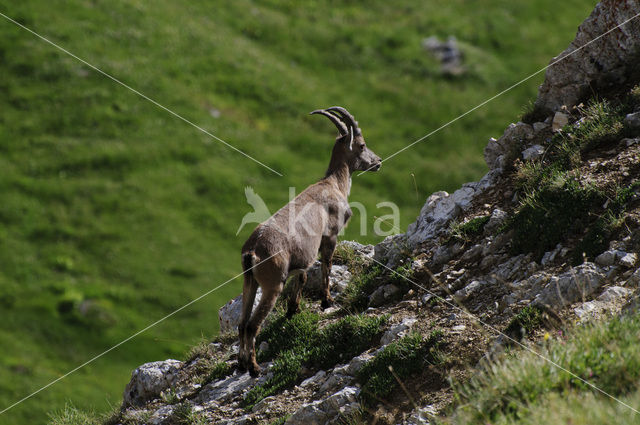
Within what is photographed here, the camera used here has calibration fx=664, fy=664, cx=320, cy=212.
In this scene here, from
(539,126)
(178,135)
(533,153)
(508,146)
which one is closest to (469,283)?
(533,153)

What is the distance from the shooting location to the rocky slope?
9398 millimetres

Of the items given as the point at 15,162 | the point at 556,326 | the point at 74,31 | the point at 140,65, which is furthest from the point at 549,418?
the point at 74,31

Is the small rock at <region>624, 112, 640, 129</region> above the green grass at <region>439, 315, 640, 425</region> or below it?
above

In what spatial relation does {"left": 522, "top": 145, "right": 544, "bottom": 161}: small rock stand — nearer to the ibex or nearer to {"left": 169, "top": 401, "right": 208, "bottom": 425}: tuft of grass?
the ibex

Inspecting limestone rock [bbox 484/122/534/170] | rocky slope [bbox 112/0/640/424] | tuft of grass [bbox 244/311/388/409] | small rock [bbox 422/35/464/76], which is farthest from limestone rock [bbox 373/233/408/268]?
small rock [bbox 422/35/464/76]

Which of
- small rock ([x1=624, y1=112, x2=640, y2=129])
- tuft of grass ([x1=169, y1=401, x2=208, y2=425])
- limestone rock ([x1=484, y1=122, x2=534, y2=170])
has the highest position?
small rock ([x1=624, y1=112, x2=640, y2=129])

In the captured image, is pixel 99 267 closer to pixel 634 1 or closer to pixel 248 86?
pixel 248 86

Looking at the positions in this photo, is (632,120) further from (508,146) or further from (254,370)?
(254,370)

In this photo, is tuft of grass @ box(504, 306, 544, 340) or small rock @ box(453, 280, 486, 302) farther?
small rock @ box(453, 280, 486, 302)

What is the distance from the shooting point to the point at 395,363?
999cm

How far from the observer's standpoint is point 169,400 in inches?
481

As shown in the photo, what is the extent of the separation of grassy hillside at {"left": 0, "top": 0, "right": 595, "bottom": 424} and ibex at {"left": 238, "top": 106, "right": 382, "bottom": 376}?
18723mm

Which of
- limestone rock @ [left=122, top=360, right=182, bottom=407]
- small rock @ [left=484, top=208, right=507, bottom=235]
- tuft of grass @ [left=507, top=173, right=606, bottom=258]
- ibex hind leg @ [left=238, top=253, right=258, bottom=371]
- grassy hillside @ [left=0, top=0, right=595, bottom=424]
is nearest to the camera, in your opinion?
tuft of grass @ [left=507, top=173, right=606, bottom=258]

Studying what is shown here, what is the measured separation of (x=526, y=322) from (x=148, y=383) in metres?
7.52
